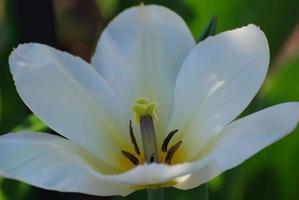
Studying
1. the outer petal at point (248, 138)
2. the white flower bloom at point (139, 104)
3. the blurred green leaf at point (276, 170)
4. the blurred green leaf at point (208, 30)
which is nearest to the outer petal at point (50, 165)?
the white flower bloom at point (139, 104)

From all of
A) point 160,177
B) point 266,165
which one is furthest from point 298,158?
point 160,177

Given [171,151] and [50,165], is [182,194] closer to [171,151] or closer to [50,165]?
[171,151]

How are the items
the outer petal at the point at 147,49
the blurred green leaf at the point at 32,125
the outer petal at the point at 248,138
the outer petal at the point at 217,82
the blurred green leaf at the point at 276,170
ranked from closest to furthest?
the outer petal at the point at 248,138 → the outer petal at the point at 217,82 → the outer petal at the point at 147,49 → the blurred green leaf at the point at 32,125 → the blurred green leaf at the point at 276,170

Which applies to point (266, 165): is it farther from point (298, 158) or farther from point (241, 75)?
point (241, 75)

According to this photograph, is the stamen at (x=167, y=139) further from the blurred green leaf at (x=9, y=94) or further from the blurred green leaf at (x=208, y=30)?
the blurred green leaf at (x=9, y=94)

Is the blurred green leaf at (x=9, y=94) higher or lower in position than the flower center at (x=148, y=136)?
lower

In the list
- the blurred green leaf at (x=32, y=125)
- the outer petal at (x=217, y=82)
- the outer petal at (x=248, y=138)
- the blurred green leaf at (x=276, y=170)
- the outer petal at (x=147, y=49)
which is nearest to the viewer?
the outer petal at (x=248, y=138)

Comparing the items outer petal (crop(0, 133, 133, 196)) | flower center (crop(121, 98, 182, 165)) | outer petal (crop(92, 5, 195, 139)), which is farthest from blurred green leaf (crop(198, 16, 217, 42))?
outer petal (crop(0, 133, 133, 196))

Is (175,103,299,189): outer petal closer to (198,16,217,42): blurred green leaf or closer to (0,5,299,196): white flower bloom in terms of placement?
(0,5,299,196): white flower bloom
